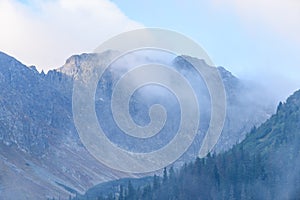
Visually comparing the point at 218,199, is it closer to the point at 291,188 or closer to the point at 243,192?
the point at 243,192

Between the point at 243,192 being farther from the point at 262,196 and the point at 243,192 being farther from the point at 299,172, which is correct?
the point at 299,172

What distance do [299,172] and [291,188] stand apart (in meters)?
8.36

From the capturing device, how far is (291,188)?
192500mm

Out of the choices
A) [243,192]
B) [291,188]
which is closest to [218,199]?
[243,192]

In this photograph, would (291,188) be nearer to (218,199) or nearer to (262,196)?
(262,196)

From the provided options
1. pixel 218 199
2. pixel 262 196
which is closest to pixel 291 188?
pixel 262 196

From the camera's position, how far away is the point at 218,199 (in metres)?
198

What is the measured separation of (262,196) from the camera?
194 meters

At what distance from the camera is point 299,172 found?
199250 mm

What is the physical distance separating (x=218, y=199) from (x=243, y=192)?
7.46m

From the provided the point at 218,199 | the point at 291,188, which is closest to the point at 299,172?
the point at 291,188

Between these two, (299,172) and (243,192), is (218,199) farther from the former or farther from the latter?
(299,172)

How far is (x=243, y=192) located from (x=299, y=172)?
17.1 m

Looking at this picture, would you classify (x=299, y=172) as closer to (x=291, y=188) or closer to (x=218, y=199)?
(x=291, y=188)
